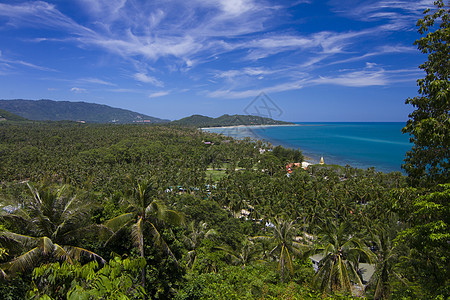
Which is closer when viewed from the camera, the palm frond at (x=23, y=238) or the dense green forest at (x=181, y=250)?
the dense green forest at (x=181, y=250)

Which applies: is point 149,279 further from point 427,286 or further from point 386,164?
point 386,164

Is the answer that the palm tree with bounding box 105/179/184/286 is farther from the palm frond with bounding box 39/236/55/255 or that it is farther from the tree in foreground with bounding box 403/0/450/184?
the tree in foreground with bounding box 403/0/450/184

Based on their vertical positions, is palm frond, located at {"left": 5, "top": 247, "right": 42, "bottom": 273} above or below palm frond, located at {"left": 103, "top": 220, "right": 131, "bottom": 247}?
above

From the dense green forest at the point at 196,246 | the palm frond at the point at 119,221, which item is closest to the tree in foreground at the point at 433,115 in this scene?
the dense green forest at the point at 196,246

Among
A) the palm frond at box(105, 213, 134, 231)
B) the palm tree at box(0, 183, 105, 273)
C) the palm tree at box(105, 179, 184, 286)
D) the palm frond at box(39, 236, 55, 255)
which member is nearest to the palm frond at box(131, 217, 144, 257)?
the palm tree at box(105, 179, 184, 286)

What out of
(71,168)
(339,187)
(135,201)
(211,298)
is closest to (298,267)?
(211,298)

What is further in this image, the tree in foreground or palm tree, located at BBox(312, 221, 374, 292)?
palm tree, located at BBox(312, 221, 374, 292)

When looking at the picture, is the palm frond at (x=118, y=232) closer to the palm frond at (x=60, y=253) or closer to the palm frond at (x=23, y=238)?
the palm frond at (x=60, y=253)
